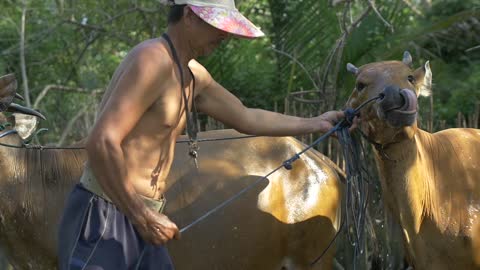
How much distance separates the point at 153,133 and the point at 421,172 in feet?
6.47

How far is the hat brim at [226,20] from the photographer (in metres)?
4.06

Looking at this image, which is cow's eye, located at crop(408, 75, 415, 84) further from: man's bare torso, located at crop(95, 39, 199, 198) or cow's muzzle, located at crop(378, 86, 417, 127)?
man's bare torso, located at crop(95, 39, 199, 198)

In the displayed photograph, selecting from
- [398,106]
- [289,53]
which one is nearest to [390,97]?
[398,106]

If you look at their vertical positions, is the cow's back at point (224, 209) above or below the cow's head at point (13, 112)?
below

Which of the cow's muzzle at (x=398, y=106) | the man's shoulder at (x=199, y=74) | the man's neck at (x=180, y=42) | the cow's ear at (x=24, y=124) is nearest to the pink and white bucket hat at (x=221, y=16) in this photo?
the man's neck at (x=180, y=42)

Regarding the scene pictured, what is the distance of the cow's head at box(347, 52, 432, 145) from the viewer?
15.3 ft

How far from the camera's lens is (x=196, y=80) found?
4.54 m

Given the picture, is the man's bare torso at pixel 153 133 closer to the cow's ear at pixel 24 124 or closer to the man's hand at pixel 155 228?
the man's hand at pixel 155 228

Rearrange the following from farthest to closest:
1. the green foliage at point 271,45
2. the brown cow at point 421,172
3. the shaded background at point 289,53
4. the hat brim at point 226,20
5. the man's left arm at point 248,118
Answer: the green foliage at point 271,45 < the shaded background at point 289,53 < the brown cow at point 421,172 < the man's left arm at point 248,118 < the hat brim at point 226,20

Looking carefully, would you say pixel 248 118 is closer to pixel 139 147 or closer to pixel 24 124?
pixel 139 147

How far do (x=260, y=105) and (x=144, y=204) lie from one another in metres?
5.86

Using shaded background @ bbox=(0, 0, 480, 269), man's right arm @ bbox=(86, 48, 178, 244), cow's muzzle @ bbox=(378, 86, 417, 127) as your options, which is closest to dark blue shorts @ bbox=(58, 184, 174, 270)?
man's right arm @ bbox=(86, 48, 178, 244)

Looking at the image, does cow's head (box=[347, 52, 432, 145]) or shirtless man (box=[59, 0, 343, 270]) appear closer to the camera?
shirtless man (box=[59, 0, 343, 270])

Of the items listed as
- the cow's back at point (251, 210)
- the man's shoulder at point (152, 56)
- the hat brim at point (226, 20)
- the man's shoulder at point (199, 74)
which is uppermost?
the hat brim at point (226, 20)
